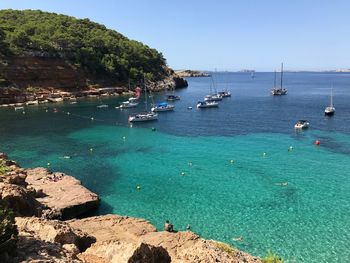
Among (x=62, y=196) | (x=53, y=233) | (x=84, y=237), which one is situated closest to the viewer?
(x=53, y=233)

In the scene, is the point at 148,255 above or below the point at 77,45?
below

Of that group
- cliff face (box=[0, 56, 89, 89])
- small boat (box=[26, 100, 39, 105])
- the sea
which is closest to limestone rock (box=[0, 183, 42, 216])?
the sea

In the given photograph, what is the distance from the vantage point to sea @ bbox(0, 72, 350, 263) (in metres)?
32.1

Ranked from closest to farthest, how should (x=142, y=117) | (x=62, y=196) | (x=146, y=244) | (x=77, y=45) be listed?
(x=146, y=244) → (x=62, y=196) → (x=142, y=117) → (x=77, y=45)

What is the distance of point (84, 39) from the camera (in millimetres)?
155500

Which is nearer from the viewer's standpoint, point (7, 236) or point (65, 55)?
point (7, 236)

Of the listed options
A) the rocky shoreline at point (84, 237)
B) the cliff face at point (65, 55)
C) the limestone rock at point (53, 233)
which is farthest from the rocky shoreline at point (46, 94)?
the limestone rock at point (53, 233)

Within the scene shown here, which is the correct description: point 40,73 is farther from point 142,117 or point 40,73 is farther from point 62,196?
point 62,196

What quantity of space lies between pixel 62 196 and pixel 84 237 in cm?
1612

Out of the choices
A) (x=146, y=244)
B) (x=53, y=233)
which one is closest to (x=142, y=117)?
(x=53, y=233)

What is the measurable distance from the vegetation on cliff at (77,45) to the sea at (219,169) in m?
46.0

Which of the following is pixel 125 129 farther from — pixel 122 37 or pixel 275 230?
pixel 122 37

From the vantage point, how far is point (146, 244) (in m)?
17.1

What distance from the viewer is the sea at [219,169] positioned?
1265 inches
